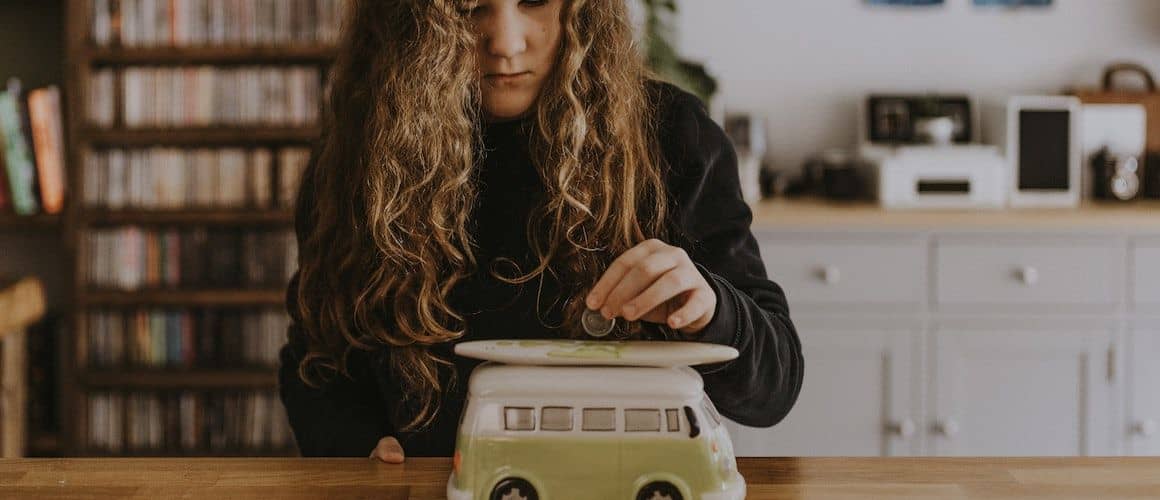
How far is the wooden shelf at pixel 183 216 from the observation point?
283 centimetres

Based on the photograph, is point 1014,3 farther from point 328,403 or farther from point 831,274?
Answer: point 328,403

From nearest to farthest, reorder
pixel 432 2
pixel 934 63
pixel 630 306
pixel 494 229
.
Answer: pixel 630 306
pixel 432 2
pixel 494 229
pixel 934 63

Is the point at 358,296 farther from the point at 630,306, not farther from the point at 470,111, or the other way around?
the point at 630,306

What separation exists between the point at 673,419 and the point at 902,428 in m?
1.91

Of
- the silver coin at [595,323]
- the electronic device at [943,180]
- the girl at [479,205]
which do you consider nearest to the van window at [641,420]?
the silver coin at [595,323]

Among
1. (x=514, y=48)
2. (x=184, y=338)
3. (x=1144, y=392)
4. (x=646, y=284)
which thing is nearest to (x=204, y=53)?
(x=184, y=338)

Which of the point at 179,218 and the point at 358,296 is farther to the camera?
the point at 179,218

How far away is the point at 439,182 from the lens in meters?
1.13

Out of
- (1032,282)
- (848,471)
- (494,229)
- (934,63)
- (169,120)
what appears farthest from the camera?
(934,63)

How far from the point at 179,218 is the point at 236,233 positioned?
15 cm

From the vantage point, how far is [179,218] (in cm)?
284

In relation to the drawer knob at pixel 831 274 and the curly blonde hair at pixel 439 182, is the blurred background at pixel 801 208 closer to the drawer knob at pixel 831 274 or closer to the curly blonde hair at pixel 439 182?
the drawer knob at pixel 831 274

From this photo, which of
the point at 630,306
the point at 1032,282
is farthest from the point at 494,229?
the point at 1032,282

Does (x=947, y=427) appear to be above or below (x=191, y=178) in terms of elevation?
below
